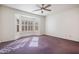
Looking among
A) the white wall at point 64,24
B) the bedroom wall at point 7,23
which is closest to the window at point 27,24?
the bedroom wall at point 7,23

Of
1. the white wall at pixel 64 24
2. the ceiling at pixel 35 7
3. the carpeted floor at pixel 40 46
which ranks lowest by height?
the carpeted floor at pixel 40 46

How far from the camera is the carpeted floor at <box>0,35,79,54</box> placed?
1.24 metres

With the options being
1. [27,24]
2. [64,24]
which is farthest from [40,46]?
[64,24]

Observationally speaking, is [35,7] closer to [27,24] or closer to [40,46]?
[27,24]

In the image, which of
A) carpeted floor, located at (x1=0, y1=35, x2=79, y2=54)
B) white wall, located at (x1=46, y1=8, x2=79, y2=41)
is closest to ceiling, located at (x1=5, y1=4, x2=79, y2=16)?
white wall, located at (x1=46, y1=8, x2=79, y2=41)

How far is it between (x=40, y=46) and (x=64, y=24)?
55cm

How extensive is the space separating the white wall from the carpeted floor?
10 cm

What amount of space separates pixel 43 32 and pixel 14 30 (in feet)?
1.63

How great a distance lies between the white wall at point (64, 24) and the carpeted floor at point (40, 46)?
0.34 feet

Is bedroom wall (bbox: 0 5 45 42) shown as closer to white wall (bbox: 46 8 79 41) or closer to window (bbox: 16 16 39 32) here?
window (bbox: 16 16 39 32)

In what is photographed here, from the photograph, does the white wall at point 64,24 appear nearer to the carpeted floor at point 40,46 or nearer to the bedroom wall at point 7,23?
the carpeted floor at point 40,46

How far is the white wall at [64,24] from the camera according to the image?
1264 mm

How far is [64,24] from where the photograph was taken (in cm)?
136
